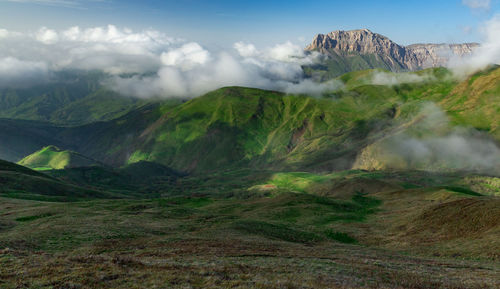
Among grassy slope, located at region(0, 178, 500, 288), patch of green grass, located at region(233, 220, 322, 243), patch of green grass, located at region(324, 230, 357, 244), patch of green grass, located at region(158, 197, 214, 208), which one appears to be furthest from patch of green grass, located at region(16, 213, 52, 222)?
patch of green grass, located at region(324, 230, 357, 244)

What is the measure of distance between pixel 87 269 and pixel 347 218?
96965mm

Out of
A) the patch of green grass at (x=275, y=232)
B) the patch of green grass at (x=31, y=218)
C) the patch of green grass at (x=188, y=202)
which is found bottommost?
the patch of green grass at (x=188, y=202)

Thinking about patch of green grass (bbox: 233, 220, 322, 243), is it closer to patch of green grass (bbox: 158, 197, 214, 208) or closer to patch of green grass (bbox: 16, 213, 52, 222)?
patch of green grass (bbox: 16, 213, 52, 222)

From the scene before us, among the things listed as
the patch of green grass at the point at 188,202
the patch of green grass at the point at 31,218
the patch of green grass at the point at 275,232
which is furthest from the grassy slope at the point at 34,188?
the patch of green grass at the point at 275,232

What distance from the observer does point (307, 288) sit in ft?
86.3

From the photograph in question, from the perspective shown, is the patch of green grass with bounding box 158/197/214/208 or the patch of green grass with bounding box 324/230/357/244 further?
the patch of green grass with bounding box 158/197/214/208

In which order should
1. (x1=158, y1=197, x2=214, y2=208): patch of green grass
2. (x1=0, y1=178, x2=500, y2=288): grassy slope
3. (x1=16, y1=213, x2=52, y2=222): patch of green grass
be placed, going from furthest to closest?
(x1=158, y1=197, x2=214, y2=208): patch of green grass → (x1=16, y1=213, x2=52, y2=222): patch of green grass → (x1=0, y1=178, x2=500, y2=288): grassy slope

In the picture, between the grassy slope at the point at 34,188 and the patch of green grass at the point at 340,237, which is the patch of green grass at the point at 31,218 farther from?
the patch of green grass at the point at 340,237

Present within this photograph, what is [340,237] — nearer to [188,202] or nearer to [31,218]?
[31,218]

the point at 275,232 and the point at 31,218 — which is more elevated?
the point at 31,218

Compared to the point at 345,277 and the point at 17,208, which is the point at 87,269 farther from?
the point at 17,208

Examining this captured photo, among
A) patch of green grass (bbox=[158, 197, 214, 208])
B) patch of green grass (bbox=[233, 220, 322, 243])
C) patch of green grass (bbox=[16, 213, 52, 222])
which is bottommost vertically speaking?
patch of green grass (bbox=[158, 197, 214, 208])

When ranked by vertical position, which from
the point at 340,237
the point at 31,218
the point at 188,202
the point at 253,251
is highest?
the point at 253,251

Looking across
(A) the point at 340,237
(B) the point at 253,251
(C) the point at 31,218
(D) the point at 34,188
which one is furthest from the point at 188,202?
(B) the point at 253,251
